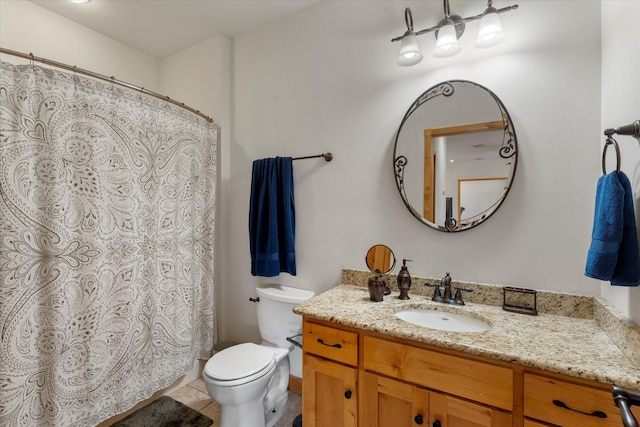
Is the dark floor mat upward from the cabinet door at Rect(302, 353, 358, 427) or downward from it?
downward

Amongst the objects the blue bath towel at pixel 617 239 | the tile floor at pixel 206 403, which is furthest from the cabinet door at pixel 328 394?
the blue bath towel at pixel 617 239

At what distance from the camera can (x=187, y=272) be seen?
77.4 inches

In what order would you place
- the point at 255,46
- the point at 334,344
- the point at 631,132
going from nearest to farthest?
1. the point at 631,132
2. the point at 334,344
3. the point at 255,46

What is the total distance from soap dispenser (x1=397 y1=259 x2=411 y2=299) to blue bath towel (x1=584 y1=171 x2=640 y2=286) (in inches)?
28.0

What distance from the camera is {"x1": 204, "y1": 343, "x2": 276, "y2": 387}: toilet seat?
1417 millimetres

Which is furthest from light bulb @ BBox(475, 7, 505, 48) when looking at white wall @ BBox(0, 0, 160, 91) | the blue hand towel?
white wall @ BBox(0, 0, 160, 91)

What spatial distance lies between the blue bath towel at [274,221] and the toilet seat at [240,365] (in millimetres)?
483

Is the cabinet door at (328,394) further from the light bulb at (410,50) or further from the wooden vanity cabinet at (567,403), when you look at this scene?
the light bulb at (410,50)

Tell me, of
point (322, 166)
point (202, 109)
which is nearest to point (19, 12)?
point (202, 109)

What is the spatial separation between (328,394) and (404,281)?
64 centimetres

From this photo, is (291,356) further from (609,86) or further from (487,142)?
(609,86)

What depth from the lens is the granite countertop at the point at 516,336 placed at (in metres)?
0.83

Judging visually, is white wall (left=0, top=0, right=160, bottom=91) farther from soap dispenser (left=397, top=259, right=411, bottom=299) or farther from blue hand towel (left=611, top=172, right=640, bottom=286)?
blue hand towel (left=611, top=172, right=640, bottom=286)

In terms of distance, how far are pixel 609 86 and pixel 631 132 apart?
16.0 inches
